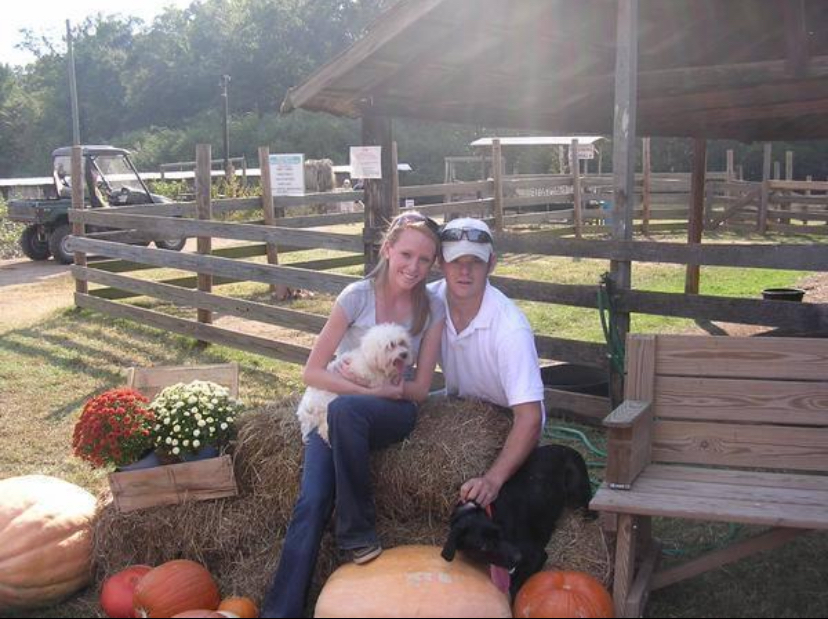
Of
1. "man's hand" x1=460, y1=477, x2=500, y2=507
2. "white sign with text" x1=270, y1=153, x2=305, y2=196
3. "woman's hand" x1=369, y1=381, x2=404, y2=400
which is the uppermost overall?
"white sign with text" x1=270, y1=153, x2=305, y2=196

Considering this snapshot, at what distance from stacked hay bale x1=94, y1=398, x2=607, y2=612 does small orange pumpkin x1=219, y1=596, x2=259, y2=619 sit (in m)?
0.28

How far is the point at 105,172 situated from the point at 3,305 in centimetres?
597

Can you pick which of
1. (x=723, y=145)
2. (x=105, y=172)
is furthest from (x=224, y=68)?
(x=105, y=172)

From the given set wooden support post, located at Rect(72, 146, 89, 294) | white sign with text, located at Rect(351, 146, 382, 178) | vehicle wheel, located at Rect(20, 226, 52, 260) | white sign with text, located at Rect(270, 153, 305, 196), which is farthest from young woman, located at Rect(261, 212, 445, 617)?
vehicle wheel, located at Rect(20, 226, 52, 260)

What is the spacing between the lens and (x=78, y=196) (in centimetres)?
1000

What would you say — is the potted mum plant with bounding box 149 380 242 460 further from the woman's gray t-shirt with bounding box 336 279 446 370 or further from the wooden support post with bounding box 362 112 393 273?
the wooden support post with bounding box 362 112 393 273

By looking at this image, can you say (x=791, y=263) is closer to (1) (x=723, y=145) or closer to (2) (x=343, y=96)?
(2) (x=343, y=96)

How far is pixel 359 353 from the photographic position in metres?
3.35

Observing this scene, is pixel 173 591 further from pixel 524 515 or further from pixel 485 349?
pixel 485 349

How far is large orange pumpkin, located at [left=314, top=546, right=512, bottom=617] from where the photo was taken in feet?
8.67

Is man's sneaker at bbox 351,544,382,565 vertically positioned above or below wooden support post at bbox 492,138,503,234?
below

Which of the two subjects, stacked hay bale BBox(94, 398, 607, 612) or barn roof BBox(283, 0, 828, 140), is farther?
barn roof BBox(283, 0, 828, 140)

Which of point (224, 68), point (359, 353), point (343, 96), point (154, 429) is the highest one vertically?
point (224, 68)

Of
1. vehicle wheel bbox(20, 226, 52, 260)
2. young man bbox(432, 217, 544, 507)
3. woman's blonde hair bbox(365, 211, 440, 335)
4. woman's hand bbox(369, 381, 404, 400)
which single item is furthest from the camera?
vehicle wheel bbox(20, 226, 52, 260)
